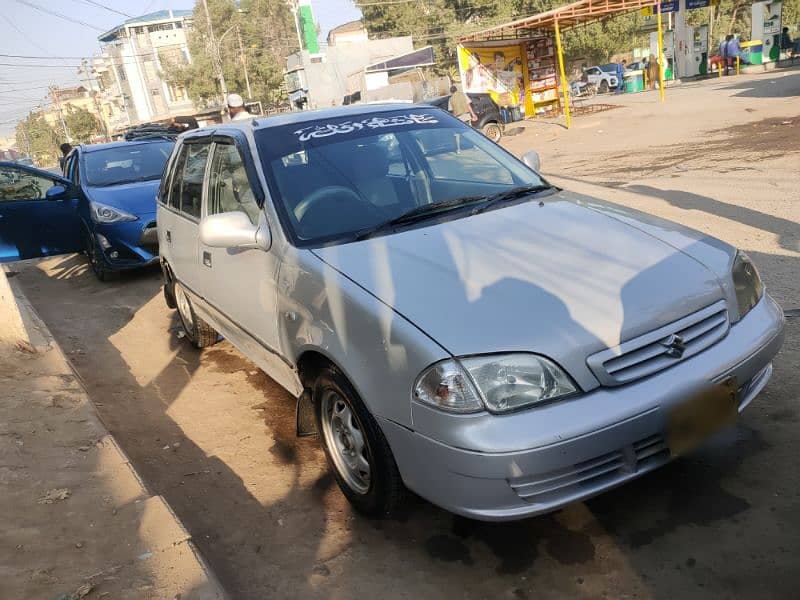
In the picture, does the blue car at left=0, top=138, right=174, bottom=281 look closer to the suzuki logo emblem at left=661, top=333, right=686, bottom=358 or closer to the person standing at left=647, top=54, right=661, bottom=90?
the suzuki logo emblem at left=661, top=333, right=686, bottom=358

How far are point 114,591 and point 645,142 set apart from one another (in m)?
14.3

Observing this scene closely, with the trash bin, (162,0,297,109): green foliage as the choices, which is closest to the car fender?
the trash bin

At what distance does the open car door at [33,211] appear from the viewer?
7711mm

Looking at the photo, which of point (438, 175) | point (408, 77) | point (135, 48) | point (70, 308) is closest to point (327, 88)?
point (408, 77)

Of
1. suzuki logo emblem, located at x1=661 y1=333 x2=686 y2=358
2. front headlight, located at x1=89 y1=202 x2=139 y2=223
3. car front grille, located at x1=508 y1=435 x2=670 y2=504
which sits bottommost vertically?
car front grille, located at x1=508 y1=435 x2=670 y2=504

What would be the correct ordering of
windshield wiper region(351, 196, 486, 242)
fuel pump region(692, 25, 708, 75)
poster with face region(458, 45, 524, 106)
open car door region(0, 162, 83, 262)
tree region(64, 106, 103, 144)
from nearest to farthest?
windshield wiper region(351, 196, 486, 242) → open car door region(0, 162, 83, 262) → poster with face region(458, 45, 524, 106) → fuel pump region(692, 25, 708, 75) → tree region(64, 106, 103, 144)

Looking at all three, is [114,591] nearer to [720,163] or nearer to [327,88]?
[720,163]

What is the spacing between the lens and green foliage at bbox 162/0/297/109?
57.8m

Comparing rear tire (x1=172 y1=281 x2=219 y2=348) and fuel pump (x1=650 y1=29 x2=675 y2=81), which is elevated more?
fuel pump (x1=650 y1=29 x2=675 y2=81)

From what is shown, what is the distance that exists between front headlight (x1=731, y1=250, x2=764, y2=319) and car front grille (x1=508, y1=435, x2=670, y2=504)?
2.62 ft

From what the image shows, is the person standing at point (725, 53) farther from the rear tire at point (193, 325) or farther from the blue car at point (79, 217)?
the rear tire at point (193, 325)

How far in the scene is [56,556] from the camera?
2604 millimetres

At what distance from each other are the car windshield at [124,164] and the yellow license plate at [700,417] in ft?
24.9

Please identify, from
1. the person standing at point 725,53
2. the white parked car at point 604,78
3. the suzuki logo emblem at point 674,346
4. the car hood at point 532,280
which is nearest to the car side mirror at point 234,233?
the car hood at point 532,280
